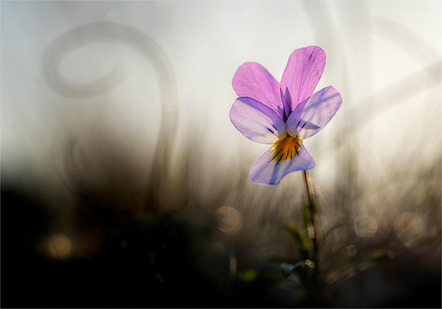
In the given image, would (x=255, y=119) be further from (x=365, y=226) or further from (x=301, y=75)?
(x=365, y=226)

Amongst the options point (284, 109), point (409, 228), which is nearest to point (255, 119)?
point (284, 109)

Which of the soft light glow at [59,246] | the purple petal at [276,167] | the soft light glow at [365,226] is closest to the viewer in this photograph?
the purple petal at [276,167]

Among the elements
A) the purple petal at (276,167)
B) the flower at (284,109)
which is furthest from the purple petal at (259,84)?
the purple petal at (276,167)

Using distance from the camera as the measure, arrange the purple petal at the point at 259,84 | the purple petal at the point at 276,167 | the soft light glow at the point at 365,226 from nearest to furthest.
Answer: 1. the purple petal at the point at 276,167
2. the purple petal at the point at 259,84
3. the soft light glow at the point at 365,226

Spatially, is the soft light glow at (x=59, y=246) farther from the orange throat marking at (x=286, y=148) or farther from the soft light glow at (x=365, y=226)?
the soft light glow at (x=365, y=226)

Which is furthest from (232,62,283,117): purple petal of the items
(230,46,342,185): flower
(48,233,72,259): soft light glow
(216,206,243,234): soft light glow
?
(48,233,72,259): soft light glow

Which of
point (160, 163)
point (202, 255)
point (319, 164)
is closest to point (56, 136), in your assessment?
point (160, 163)

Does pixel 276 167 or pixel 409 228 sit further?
pixel 409 228
